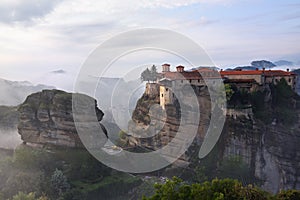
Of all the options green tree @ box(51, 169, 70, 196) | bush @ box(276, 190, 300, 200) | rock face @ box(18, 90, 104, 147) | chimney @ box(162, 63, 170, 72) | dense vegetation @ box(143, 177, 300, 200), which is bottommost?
green tree @ box(51, 169, 70, 196)

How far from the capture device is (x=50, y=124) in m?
26.1

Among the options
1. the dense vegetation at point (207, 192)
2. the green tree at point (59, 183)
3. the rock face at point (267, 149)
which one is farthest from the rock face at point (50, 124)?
the dense vegetation at point (207, 192)

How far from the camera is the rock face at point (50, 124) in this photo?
26.0m

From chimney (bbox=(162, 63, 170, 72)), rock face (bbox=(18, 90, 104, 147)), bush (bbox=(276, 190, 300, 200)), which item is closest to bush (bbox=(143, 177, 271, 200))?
bush (bbox=(276, 190, 300, 200))

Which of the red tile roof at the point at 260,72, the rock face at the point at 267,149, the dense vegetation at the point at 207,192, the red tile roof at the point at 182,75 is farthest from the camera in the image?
the red tile roof at the point at 260,72

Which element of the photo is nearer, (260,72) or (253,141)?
(253,141)

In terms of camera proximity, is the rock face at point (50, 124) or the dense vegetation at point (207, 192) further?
the rock face at point (50, 124)

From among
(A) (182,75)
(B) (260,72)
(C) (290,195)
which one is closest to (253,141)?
(B) (260,72)

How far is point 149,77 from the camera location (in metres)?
29.9

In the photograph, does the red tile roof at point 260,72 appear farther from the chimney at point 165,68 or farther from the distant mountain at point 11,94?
the distant mountain at point 11,94

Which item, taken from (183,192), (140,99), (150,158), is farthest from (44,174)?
(183,192)

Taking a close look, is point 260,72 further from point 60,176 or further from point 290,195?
point 60,176

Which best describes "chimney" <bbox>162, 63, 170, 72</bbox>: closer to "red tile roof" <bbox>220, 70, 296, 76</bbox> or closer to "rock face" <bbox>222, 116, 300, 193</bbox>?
"red tile roof" <bbox>220, 70, 296, 76</bbox>

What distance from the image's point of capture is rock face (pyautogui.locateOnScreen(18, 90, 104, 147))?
26.0m
